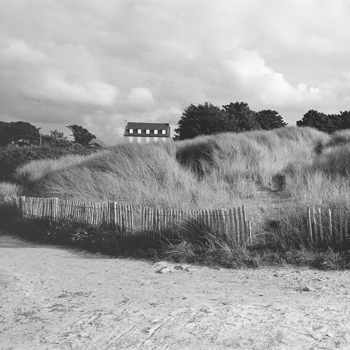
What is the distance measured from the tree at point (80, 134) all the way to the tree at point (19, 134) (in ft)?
18.8

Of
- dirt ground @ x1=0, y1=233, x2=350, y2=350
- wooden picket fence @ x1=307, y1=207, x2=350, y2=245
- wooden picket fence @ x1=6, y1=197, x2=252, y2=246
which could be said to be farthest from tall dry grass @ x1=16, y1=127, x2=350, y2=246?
dirt ground @ x1=0, y1=233, x2=350, y2=350

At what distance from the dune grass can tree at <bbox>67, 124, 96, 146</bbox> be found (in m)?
49.1

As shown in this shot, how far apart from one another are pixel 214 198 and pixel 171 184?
8.13 ft

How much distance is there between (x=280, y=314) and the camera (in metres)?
4.16

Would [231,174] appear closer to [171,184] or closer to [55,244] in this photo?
[171,184]

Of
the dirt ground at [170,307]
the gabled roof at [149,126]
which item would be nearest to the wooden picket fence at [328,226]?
the dirt ground at [170,307]

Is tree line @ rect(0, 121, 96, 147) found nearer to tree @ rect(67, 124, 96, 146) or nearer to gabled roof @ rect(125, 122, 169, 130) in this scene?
tree @ rect(67, 124, 96, 146)

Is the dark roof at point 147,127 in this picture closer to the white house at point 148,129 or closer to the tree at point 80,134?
the white house at point 148,129

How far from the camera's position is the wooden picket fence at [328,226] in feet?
21.0

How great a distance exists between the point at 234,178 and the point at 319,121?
17.8 m

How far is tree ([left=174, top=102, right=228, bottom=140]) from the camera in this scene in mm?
23017

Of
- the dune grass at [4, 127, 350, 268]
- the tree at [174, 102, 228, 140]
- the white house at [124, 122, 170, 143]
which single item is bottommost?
the dune grass at [4, 127, 350, 268]

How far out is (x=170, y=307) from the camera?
4523 mm

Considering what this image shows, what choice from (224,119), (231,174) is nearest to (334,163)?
(231,174)
